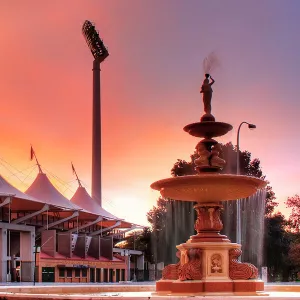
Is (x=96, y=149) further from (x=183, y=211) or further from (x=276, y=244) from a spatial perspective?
(x=183, y=211)

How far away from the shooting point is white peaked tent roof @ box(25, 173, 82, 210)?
69.7 metres

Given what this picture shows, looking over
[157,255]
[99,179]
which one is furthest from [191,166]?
[99,179]

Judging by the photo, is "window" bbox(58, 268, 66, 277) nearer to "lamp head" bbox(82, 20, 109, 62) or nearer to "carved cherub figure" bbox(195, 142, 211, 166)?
"lamp head" bbox(82, 20, 109, 62)

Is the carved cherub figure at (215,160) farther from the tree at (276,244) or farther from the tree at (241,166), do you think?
the tree at (276,244)

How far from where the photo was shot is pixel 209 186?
16.4 m

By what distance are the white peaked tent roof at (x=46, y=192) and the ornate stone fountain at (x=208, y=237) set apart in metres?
52.5

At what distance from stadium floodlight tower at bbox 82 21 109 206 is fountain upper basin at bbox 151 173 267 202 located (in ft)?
250

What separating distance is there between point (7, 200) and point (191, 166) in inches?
625

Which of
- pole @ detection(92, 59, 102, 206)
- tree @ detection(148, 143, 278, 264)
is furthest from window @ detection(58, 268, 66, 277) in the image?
pole @ detection(92, 59, 102, 206)

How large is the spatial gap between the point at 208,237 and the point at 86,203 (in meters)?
67.0

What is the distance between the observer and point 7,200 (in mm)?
58188

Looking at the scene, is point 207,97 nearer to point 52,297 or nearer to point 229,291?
point 229,291

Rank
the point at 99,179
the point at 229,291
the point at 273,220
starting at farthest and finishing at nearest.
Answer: the point at 99,179 < the point at 273,220 < the point at 229,291

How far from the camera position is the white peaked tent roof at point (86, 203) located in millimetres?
82125
